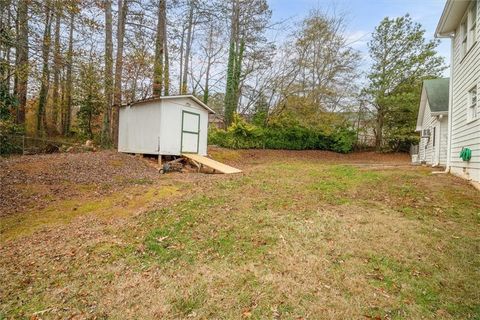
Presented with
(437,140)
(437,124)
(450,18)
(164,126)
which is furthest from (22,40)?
(437,124)

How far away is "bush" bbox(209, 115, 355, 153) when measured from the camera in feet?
55.5

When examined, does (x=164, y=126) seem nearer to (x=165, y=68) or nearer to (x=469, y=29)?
(x=165, y=68)

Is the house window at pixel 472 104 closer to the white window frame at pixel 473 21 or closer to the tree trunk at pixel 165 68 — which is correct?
the white window frame at pixel 473 21

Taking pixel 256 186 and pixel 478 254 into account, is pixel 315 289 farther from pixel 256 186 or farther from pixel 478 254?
pixel 256 186

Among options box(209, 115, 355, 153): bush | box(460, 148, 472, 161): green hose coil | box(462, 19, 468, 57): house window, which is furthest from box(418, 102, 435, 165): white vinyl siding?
box(209, 115, 355, 153): bush

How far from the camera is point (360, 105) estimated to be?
68.8 ft

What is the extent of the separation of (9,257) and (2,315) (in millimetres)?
1250

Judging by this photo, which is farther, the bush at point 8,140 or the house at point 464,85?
the bush at point 8,140

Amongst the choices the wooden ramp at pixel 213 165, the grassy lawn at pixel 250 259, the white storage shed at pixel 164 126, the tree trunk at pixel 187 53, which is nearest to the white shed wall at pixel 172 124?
the white storage shed at pixel 164 126

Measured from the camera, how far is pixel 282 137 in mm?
19188

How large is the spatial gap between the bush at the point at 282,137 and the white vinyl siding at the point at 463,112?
413 inches

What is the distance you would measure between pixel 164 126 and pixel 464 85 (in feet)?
31.1

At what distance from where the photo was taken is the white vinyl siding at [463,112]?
20.6ft

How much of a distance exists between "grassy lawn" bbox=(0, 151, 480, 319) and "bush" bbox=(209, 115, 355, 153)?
11542 millimetres
